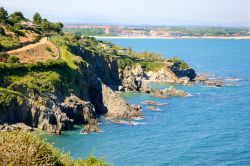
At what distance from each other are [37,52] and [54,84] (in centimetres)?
1604

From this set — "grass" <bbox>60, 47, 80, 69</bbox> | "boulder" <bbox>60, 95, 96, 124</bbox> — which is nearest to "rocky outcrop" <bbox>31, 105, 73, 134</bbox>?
"boulder" <bbox>60, 95, 96, 124</bbox>

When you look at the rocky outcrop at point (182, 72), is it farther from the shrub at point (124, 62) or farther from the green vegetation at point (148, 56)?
the shrub at point (124, 62)

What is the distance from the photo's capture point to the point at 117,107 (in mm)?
93688

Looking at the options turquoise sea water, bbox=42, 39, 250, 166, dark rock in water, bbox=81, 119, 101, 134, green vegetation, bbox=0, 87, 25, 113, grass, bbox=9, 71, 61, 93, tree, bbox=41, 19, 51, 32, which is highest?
tree, bbox=41, 19, 51, 32

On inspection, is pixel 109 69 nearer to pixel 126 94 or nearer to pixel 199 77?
pixel 126 94

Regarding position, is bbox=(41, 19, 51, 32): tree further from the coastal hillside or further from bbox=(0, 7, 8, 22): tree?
bbox=(0, 7, 8, 22): tree

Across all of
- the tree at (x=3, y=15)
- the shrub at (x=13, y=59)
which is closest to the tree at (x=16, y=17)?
the tree at (x=3, y=15)

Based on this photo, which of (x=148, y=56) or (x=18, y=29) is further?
(x=148, y=56)

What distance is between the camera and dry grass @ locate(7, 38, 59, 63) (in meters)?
92.2

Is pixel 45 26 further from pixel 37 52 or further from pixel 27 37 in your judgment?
pixel 37 52

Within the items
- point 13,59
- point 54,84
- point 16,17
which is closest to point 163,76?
point 16,17

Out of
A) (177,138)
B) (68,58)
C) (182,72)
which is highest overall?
(68,58)

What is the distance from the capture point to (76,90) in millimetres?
92188

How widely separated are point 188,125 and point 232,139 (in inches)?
451
